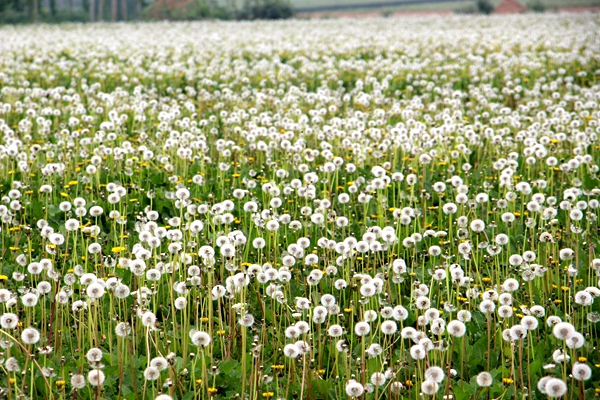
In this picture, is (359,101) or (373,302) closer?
(373,302)

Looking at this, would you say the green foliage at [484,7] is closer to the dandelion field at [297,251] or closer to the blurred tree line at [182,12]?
the blurred tree line at [182,12]

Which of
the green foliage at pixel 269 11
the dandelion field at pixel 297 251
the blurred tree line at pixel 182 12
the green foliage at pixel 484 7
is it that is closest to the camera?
the dandelion field at pixel 297 251

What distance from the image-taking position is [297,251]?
4.58 m

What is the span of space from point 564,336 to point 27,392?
109 inches

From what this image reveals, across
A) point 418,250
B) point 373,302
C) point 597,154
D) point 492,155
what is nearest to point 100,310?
point 373,302

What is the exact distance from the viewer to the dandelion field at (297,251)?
11.8ft

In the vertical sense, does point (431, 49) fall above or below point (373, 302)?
above

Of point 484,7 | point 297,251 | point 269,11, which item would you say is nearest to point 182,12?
point 269,11

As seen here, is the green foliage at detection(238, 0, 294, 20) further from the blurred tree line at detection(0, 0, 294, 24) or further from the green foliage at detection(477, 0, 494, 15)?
the green foliage at detection(477, 0, 494, 15)

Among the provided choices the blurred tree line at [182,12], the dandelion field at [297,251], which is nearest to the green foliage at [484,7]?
the blurred tree line at [182,12]

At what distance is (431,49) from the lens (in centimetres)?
1944

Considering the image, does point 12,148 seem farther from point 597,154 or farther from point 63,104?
point 597,154

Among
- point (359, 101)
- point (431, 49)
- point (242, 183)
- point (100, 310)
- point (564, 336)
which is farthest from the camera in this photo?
point (431, 49)

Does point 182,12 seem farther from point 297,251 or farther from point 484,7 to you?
point 297,251
